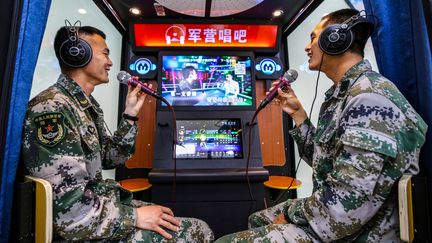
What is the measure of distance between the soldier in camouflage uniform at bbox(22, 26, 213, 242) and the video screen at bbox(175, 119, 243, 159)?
62cm

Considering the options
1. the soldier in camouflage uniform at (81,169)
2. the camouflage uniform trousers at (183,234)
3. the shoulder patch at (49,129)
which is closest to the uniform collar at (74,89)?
the soldier in camouflage uniform at (81,169)

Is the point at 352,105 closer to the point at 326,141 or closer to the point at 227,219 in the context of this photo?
the point at 326,141

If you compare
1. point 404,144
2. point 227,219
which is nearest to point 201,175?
point 227,219

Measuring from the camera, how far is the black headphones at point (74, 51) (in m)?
1.21

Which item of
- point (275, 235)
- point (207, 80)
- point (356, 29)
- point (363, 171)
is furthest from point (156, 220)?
point (207, 80)

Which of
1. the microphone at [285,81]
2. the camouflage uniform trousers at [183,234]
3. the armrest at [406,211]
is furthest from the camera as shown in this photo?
the microphone at [285,81]

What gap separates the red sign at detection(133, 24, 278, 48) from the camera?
2400 mm

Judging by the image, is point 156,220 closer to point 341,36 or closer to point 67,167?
point 67,167

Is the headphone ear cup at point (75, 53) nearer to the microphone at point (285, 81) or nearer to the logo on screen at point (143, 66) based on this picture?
the microphone at point (285, 81)

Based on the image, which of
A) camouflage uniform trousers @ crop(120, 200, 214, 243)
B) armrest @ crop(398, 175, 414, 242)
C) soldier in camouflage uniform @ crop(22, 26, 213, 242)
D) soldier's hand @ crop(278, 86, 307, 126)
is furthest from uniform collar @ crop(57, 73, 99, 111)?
armrest @ crop(398, 175, 414, 242)

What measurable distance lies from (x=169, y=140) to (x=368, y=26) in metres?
1.48

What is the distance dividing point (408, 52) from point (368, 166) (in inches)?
19.4

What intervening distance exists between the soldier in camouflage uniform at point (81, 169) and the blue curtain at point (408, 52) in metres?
1.05

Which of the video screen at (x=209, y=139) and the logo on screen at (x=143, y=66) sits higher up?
the logo on screen at (x=143, y=66)
